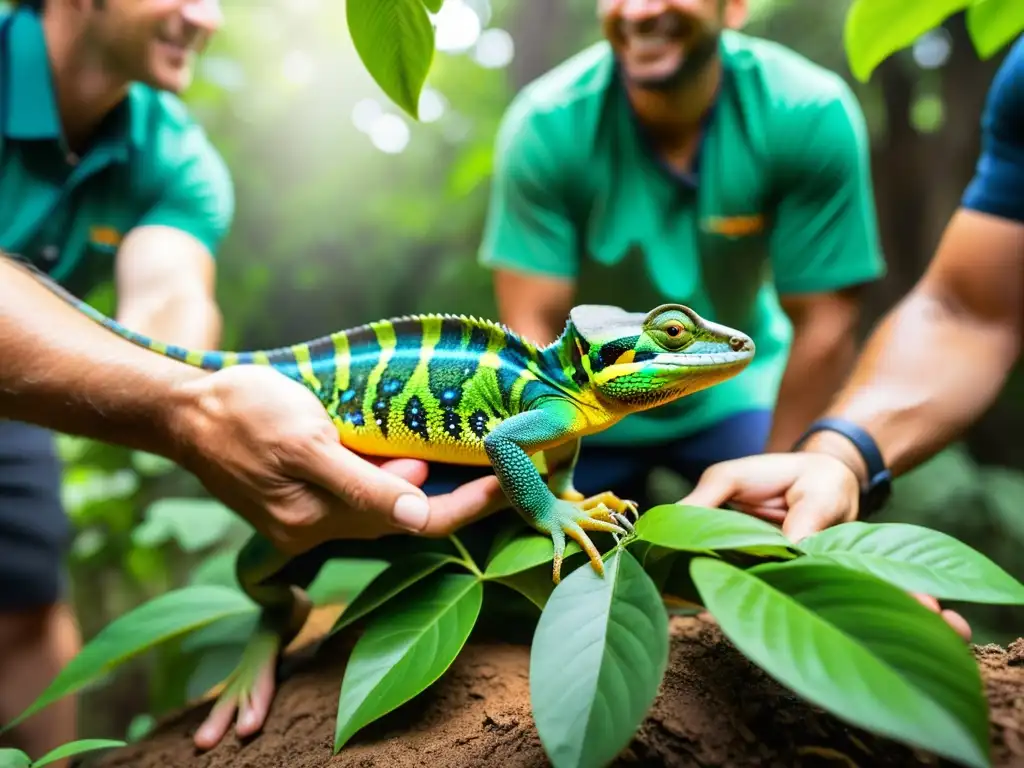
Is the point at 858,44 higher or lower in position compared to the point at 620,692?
higher

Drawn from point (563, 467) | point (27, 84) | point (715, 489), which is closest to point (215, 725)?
point (563, 467)

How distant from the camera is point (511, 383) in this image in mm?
1179

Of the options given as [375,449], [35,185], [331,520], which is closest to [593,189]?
[375,449]

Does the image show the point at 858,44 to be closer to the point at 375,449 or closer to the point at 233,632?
the point at 375,449

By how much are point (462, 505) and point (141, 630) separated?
79 cm

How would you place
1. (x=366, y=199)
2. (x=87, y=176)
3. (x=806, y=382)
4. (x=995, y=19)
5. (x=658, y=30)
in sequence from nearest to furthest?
(x=995, y=19)
(x=658, y=30)
(x=806, y=382)
(x=87, y=176)
(x=366, y=199)

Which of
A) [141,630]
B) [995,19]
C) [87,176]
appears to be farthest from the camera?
[87,176]

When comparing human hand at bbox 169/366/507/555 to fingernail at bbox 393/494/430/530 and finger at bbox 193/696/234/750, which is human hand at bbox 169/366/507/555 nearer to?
fingernail at bbox 393/494/430/530

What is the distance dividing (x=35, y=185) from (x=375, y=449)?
1469mm

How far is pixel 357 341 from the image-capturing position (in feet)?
4.28

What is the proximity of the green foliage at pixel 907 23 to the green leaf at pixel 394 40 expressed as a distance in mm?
582

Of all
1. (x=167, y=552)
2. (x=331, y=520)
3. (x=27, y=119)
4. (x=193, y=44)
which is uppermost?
(x=193, y=44)

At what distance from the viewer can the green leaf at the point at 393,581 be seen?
123cm

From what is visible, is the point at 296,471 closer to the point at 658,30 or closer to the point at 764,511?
the point at 764,511
